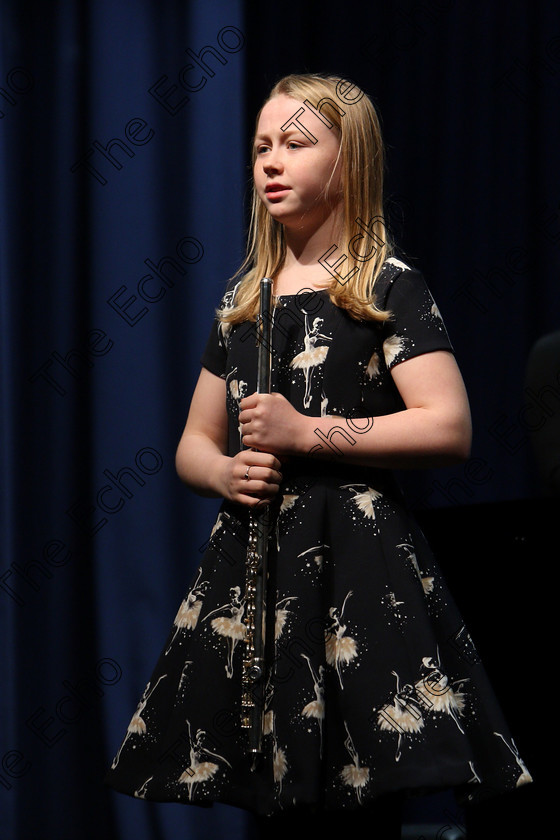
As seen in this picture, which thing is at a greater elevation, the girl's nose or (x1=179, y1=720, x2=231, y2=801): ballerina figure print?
the girl's nose

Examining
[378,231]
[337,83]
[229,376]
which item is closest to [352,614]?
[229,376]

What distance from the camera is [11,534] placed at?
6.29 feet

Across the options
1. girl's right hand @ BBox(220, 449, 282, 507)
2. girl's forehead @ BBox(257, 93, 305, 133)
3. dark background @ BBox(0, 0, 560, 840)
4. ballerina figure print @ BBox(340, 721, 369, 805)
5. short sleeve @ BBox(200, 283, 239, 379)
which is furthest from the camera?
dark background @ BBox(0, 0, 560, 840)

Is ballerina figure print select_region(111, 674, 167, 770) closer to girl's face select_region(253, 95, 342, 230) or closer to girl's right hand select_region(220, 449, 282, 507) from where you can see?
girl's right hand select_region(220, 449, 282, 507)

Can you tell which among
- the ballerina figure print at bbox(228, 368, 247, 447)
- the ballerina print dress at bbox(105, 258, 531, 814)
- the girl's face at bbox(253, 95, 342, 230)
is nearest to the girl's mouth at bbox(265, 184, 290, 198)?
the girl's face at bbox(253, 95, 342, 230)

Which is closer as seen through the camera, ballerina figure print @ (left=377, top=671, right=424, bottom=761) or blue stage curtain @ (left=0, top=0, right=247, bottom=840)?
ballerina figure print @ (left=377, top=671, right=424, bottom=761)

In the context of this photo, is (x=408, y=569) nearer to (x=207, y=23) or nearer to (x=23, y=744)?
(x=23, y=744)

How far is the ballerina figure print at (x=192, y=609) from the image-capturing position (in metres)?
1.28

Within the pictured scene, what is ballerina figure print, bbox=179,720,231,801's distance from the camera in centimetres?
118

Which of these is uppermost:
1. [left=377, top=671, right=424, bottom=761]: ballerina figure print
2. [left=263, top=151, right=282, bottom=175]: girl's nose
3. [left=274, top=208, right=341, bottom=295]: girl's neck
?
[left=263, top=151, right=282, bottom=175]: girl's nose

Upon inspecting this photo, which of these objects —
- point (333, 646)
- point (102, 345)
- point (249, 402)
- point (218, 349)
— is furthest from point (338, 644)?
point (102, 345)

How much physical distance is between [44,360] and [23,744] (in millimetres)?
748

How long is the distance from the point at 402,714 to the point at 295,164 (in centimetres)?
72

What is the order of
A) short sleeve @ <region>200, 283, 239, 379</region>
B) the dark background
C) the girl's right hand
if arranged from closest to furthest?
the girl's right hand → short sleeve @ <region>200, 283, 239, 379</region> → the dark background
